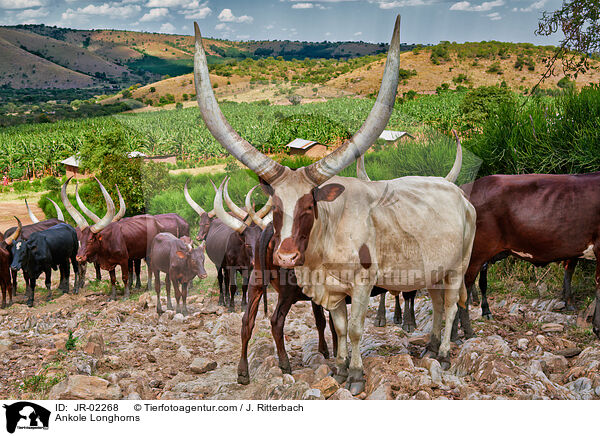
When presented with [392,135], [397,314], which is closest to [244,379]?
[397,314]

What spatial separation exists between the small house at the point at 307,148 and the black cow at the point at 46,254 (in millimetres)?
7448

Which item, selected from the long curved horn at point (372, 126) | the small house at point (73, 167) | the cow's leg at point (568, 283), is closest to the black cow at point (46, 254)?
the small house at point (73, 167)

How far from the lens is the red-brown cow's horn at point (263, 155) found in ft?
12.6

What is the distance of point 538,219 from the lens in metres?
6.25

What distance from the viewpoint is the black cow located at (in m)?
10.5

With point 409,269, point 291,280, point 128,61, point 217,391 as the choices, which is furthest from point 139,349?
point 128,61

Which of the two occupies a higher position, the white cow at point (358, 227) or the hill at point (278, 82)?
the hill at point (278, 82)

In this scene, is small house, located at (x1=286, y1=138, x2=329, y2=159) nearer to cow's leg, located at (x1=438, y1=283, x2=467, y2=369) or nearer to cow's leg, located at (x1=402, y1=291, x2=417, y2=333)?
cow's leg, located at (x1=438, y1=283, x2=467, y2=369)

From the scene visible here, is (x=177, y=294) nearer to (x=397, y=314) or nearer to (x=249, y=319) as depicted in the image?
(x=397, y=314)

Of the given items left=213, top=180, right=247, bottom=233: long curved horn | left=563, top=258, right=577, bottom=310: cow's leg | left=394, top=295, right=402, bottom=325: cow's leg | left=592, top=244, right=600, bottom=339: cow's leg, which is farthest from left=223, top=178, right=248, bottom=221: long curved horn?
left=563, top=258, right=577, bottom=310: cow's leg

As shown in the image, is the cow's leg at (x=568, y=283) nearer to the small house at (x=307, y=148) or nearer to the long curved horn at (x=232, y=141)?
the small house at (x=307, y=148)

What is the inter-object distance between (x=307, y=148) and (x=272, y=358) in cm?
257

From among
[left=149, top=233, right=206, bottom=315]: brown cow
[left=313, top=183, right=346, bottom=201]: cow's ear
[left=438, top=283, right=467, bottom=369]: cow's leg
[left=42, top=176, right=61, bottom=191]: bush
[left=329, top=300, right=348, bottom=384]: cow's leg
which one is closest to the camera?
[left=313, top=183, right=346, bottom=201]: cow's ear
